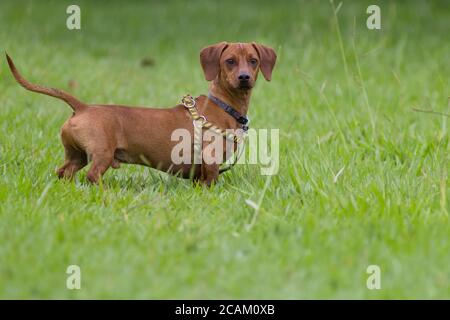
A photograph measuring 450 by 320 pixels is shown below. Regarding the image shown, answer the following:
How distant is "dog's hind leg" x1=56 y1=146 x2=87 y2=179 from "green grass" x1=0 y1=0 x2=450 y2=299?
0.13 m

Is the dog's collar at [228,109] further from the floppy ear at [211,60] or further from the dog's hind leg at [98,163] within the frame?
the dog's hind leg at [98,163]

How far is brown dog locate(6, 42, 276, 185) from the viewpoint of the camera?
451 centimetres

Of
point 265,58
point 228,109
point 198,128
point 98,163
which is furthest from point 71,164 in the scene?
point 265,58

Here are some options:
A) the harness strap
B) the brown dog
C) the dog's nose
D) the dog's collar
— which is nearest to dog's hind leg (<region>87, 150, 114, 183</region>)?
the brown dog

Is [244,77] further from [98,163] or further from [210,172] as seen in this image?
[98,163]

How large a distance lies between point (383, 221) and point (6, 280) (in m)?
1.73

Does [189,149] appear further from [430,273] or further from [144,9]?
[144,9]

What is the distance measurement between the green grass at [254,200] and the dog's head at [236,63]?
1.81 feet

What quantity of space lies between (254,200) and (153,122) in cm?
81

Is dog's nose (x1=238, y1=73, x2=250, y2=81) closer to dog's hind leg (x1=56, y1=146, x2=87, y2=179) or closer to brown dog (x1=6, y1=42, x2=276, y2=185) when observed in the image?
brown dog (x1=6, y1=42, x2=276, y2=185)

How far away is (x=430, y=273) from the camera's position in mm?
3475

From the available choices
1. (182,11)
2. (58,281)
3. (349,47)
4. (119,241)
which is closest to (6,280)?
(58,281)

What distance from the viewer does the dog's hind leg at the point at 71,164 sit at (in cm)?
473

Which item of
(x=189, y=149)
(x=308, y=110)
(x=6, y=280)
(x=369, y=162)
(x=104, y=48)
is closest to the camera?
(x=6, y=280)
